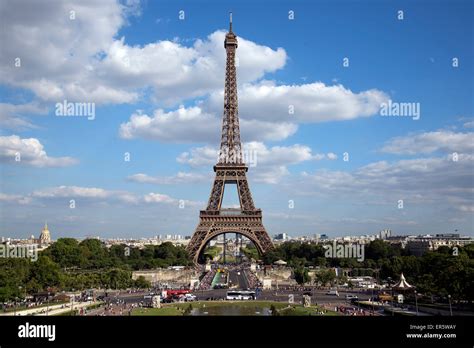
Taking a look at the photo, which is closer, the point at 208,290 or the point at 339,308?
the point at 339,308

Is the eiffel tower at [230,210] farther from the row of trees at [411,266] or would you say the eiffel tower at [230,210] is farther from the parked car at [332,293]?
the parked car at [332,293]

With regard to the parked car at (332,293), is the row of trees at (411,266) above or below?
above

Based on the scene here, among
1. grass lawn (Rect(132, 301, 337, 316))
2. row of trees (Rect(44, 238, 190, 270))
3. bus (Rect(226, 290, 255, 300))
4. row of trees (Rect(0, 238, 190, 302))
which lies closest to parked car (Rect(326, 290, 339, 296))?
bus (Rect(226, 290, 255, 300))

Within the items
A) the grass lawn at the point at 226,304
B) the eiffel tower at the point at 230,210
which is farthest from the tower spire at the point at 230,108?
the grass lawn at the point at 226,304
